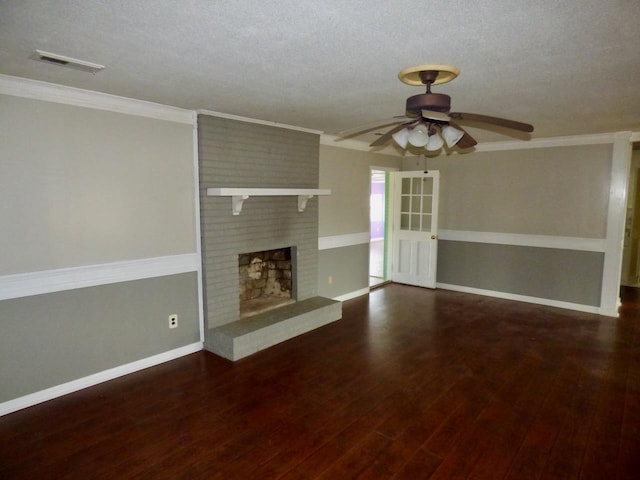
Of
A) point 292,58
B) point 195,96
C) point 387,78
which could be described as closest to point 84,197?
point 195,96

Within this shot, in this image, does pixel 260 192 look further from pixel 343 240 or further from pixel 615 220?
pixel 615 220

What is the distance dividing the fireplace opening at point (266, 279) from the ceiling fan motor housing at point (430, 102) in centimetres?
278

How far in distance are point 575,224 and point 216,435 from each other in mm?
5059

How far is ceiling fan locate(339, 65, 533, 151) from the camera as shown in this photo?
7.30 feet

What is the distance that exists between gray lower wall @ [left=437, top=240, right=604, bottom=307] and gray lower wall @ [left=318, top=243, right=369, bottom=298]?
1418 millimetres

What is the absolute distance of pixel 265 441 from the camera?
2447 mm

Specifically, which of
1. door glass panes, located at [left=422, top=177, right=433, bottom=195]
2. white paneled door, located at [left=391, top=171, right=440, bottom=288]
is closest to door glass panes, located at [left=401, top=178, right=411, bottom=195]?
white paneled door, located at [left=391, top=171, right=440, bottom=288]

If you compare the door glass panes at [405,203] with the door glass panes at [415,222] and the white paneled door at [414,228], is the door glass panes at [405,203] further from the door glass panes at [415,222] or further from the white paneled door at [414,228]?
the door glass panes at [415,222]

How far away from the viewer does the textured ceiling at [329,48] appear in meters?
1.63

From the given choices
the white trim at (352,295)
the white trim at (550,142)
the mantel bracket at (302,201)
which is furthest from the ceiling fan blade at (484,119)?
the white trim at (352,295)

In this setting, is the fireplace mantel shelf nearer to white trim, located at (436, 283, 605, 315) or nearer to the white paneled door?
the white paneled door

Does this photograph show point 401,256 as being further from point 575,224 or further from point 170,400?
point 170,400

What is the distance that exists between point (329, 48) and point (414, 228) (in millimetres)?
4696

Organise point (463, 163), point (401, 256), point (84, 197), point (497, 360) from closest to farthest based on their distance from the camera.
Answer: point (84, 197) → point (497, 360) → point (463, 163) → point (401, 256)
